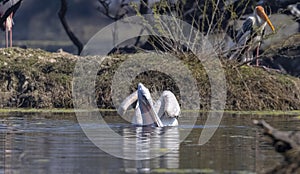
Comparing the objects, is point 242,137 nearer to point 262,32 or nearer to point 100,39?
point 262,32

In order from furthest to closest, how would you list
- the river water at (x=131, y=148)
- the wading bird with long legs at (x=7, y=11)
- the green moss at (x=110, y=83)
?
1. the wading bird with long legs at (x=7, y=11)
2. the green moss at (x=110, y=83)
3. the river water at (x=131, y=148)

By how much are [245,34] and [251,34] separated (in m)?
0.12

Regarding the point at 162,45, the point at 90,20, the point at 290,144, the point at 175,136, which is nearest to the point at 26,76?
the point at 162,45

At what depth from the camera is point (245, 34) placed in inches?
829

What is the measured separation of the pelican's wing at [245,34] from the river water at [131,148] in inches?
195

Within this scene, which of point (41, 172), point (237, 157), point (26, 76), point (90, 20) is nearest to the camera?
point (41, 172)

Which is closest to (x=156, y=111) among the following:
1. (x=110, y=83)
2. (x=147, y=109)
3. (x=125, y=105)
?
(x=147, y=109)

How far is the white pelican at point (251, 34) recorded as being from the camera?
20.4 meters

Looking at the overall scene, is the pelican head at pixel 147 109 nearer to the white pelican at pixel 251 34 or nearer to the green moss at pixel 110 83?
the green moss at pixel 110 83

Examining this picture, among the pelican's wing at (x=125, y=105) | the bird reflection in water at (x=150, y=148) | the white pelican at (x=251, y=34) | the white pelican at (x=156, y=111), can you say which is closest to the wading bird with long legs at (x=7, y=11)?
the white pelican at (x=251, y=34)

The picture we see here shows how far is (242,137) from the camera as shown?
1331cm

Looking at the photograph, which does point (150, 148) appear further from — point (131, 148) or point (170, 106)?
point (170, 106)

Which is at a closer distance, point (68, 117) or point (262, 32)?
point (68, 117)

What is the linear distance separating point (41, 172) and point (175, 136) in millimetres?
4101
